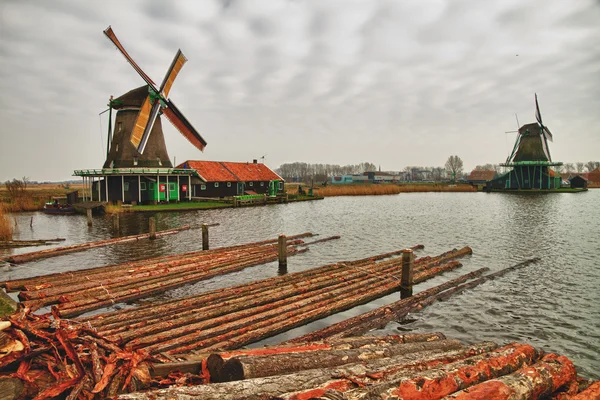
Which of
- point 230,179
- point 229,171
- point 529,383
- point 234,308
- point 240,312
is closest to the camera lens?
point 529,383

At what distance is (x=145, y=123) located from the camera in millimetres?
39531

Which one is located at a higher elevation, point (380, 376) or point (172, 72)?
point (172, 72)

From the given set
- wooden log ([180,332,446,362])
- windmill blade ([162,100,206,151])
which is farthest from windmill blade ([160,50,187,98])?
wooden log ([180,332,446,362])

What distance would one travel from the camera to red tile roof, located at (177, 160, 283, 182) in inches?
2034

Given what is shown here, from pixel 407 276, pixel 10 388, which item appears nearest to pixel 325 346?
pixel 10 388

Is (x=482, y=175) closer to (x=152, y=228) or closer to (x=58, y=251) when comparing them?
(x=152, y=228)

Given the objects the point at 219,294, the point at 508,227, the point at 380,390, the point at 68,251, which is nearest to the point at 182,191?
the point at 68,251

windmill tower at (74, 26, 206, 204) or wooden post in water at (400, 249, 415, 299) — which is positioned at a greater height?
windmill tower at (74, 26, 206, 204)

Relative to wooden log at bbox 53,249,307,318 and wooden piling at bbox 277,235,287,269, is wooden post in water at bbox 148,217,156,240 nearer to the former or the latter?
wooden log at bbox 53,249,307,318

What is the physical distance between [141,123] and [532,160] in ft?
262

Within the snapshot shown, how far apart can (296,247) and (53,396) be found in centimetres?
1688

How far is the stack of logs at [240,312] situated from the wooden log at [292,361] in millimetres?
1565

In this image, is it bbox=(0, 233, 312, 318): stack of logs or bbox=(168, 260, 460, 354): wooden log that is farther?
bbox=(0, 233, 312, 318): stack of logs

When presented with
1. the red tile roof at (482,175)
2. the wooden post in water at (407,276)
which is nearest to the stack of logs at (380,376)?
the wooden post in water at (407,276)
